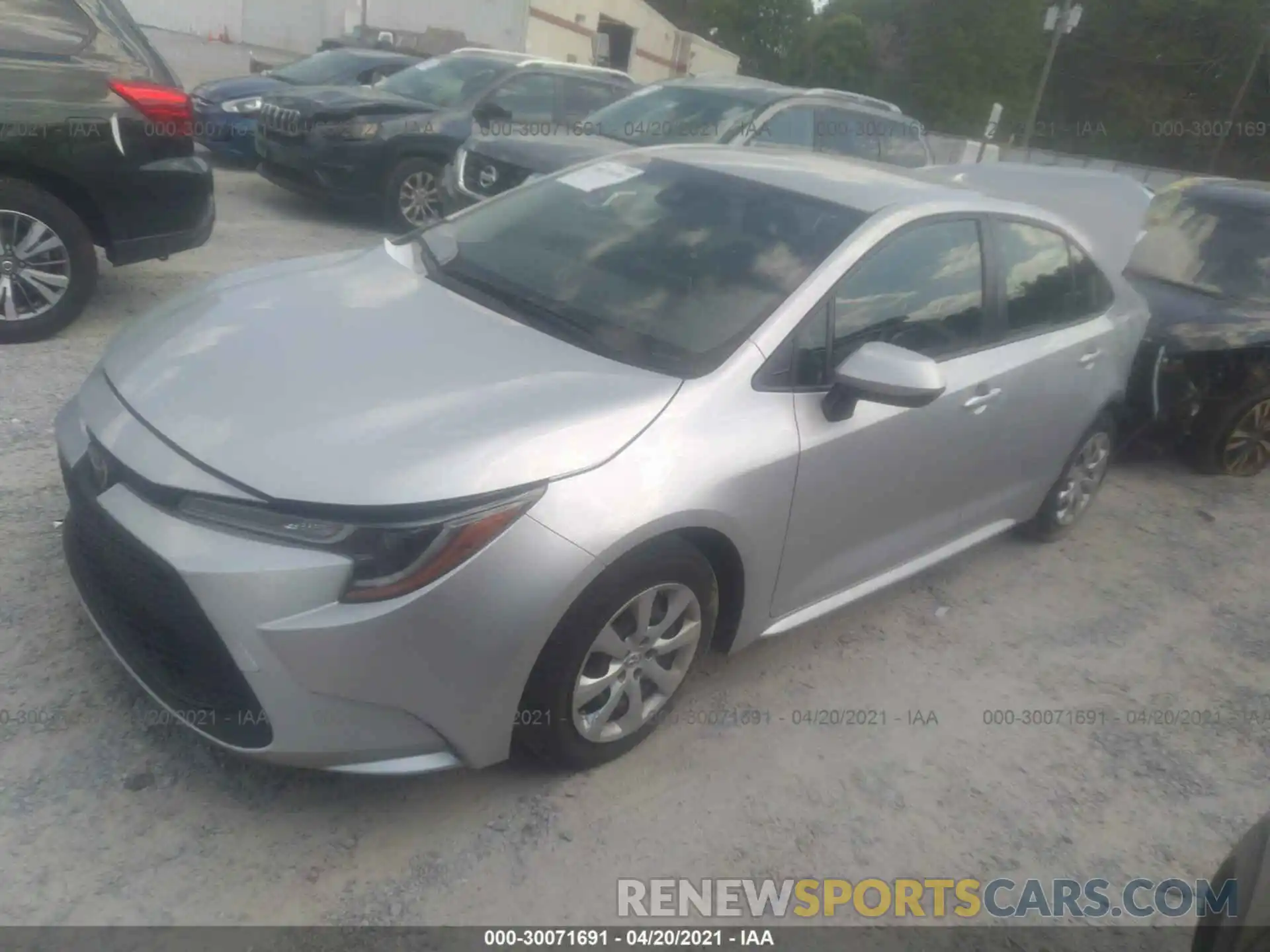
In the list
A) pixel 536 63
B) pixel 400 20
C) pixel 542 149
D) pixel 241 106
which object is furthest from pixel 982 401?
pixel 400 20

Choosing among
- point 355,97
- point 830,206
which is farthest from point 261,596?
point 355,97

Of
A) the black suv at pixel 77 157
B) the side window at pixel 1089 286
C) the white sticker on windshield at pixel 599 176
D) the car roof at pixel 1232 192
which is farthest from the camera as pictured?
the car roof at pixel 1232 192

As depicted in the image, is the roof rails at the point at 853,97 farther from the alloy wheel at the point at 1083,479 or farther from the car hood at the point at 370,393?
the car hood at the point at 370,393

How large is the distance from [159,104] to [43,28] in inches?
23.4

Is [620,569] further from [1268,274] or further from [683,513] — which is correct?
[1268,274]

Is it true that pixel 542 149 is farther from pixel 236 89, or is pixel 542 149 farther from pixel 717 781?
pixel 717 781

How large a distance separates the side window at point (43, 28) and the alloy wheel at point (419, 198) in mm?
3720

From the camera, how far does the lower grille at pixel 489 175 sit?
7145mm

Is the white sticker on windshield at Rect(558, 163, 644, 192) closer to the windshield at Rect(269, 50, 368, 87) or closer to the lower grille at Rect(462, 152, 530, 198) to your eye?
the lower grille at Rect(462, 152, 530, 198)

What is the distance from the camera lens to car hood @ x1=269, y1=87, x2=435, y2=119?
8.05m

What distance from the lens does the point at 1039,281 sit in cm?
404

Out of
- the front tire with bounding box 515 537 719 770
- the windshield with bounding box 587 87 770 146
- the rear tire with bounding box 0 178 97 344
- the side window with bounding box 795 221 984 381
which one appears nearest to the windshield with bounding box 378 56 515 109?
the windshield with bounding box 587 87 770 146

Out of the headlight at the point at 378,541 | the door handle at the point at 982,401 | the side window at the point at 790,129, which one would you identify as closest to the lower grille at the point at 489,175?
the side window at the point at 790,129

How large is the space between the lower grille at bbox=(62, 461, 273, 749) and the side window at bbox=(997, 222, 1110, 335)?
298 cm
